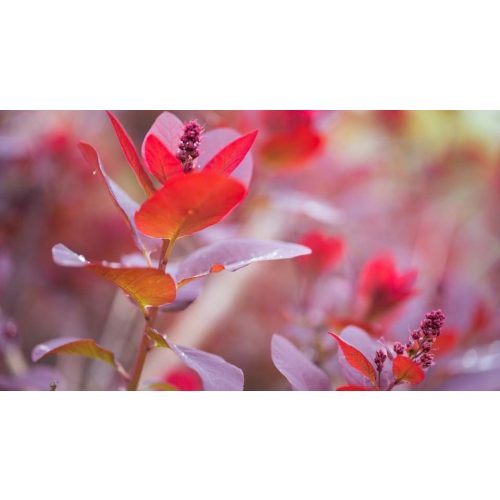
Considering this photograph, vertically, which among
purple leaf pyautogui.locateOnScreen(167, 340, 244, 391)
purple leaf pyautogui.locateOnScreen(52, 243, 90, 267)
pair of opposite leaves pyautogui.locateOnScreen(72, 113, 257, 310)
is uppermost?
pair of opposite leaves pyautogui.locateOnScreen(72, 113, 257, 310)

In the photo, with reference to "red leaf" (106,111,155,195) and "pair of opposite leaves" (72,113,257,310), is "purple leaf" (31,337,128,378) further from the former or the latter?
"red leaf" (106,111,155,195)

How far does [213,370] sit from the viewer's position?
75cm

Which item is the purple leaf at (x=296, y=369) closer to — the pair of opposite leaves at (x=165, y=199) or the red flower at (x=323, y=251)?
the pair of opposite leaves at (x=165, y=199)

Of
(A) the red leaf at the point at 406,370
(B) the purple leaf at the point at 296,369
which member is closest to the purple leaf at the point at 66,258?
(B) the purple leaf at the point at 296,369

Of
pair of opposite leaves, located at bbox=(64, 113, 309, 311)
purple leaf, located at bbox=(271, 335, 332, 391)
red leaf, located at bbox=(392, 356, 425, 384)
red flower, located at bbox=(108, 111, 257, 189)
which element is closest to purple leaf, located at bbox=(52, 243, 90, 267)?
pair of opposite leaves, located at bbox=(64, 113, 309, 311)

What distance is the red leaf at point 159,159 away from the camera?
740 mm

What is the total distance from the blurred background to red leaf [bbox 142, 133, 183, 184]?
188 mm

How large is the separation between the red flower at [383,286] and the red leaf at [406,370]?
11.6 inches

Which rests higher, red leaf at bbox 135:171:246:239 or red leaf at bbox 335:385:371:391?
red leaf at bbox 135:171:246:239

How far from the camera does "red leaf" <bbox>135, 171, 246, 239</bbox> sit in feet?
2.13
